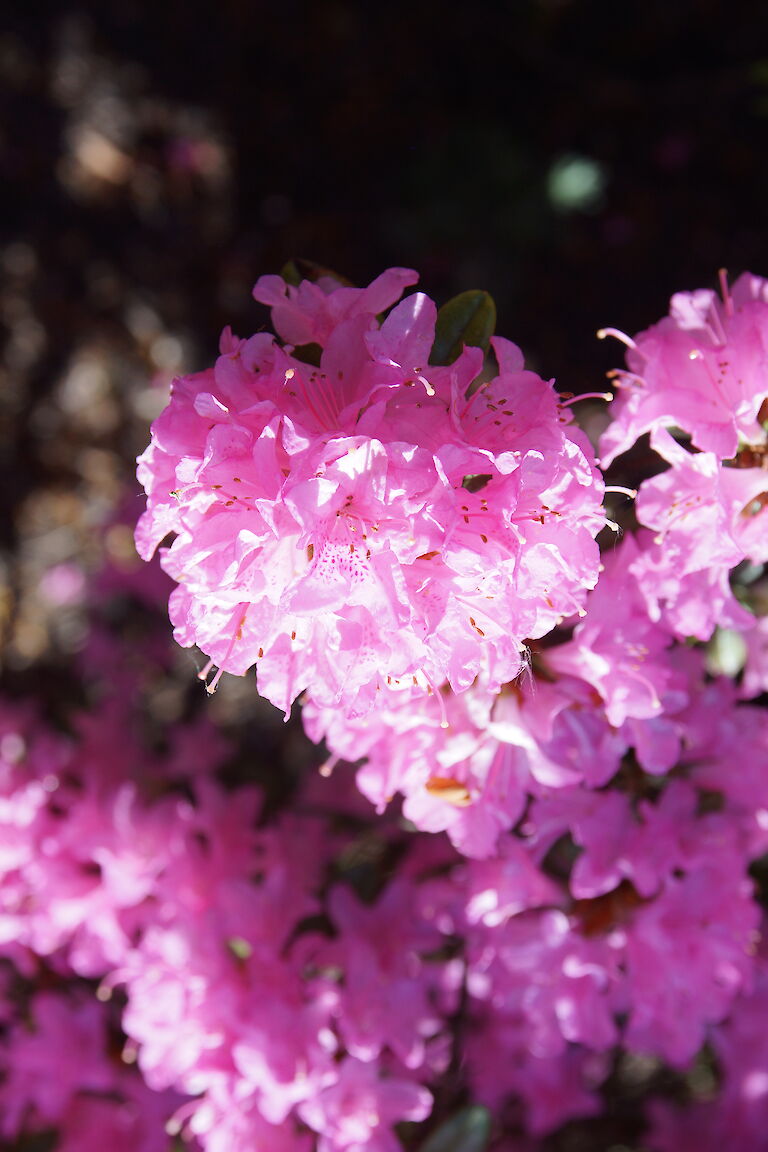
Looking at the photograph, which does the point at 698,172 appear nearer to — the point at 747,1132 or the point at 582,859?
the point at 582,859

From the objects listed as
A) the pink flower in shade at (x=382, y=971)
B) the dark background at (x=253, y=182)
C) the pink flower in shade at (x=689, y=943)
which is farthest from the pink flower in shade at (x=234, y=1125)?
the dark background at (x=253, y=182)

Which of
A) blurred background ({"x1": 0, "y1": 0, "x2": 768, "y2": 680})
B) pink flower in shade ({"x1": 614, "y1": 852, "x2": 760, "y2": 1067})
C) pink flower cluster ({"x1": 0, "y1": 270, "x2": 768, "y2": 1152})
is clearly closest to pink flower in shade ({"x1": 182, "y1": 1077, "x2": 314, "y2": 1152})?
pink flower cluster ({"x1": 0, "y1": 270, "x2": 768, "y2": 1152})

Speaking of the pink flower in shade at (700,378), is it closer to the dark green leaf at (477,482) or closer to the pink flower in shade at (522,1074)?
the dark green leaf at (477,482)

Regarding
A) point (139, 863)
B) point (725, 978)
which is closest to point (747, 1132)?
point (725, 978)

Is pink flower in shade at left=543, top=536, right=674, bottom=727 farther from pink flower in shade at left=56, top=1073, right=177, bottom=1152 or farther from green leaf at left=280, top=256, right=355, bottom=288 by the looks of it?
pink flower in shade at left=56, top=1073, right=177, bottom=1152

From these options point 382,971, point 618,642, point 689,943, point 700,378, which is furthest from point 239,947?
point 700,378

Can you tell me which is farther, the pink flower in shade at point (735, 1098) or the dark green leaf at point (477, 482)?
the pink flower in shade at point (735, 1098)

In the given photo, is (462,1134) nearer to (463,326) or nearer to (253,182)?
(463,326)
